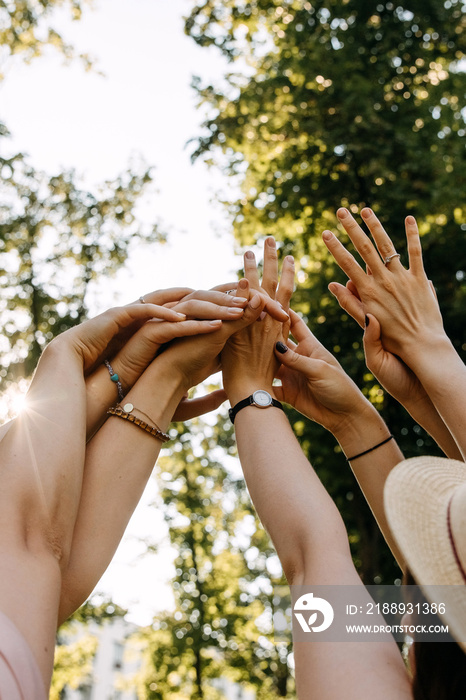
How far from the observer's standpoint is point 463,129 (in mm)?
11164

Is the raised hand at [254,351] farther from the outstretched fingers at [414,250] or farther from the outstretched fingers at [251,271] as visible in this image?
the outstretched fingers at [414,250]

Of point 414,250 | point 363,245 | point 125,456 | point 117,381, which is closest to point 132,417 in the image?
point 125,456

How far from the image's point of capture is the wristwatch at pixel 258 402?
2039 millimetres

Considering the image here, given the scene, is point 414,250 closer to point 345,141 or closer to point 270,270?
point 270,270

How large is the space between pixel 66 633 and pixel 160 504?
4302 mm

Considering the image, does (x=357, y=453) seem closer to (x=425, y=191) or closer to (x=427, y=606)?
(x=427, y=606)

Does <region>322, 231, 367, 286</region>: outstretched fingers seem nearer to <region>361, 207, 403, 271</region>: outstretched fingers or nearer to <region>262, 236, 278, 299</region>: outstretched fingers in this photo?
<region>361, 207, 403, 271</region>: outstretched fingers

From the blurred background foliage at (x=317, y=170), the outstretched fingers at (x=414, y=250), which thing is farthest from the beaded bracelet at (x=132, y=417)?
the blurred background foliage at (x=317, y=170)

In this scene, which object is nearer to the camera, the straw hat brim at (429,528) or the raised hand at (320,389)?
the straw hat brim at (429,528)

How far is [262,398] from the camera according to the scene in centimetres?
206

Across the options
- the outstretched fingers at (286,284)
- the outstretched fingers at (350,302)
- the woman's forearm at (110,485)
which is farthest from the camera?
the outstretched fingers at (286,284)

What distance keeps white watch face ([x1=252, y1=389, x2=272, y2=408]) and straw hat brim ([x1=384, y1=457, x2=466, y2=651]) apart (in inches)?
25.9

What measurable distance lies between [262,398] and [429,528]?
2.92 feet

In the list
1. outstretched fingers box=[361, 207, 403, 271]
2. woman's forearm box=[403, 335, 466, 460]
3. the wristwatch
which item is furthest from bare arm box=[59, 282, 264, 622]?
woman's forearm box=[403, 335, 466, 460]
